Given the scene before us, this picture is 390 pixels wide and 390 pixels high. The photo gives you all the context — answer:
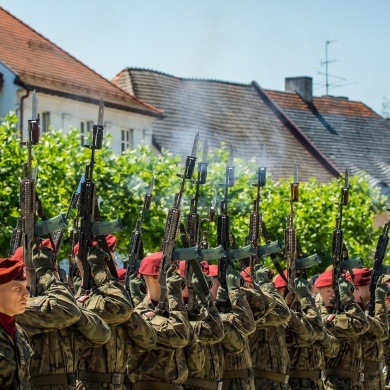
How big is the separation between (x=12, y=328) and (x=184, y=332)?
2515mm

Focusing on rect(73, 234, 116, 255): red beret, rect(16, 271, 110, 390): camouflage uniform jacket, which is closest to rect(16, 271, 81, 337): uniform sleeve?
rect(16, 271, 110, 390): camouflage uniform jacket

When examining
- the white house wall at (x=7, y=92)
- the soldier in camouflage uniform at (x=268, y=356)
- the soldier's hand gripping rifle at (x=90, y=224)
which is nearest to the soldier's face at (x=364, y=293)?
the soldier in camouflage uniform at (x=268, y=356)

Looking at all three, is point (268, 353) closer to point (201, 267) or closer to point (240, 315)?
point (240, 315)

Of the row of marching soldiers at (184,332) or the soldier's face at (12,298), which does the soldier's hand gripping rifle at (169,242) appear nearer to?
the row of marching soldiers at (184,332)

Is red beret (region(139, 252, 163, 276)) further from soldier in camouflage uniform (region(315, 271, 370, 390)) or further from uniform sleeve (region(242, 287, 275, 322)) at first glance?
soldier in camouflage uniform (region(315, 271, 370, 390))

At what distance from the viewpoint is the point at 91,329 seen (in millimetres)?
9305

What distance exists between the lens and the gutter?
42344 millimetres

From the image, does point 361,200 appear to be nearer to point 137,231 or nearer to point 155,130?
point 155,130

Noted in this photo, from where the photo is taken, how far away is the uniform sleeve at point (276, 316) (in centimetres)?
1208

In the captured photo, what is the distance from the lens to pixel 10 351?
802 cm

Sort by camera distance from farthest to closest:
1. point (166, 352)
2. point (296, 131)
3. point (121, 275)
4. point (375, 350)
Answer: point (296, 131) → point (375, 350) → point (121, 275) → point (166, 352)

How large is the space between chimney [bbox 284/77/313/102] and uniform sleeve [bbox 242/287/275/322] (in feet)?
114

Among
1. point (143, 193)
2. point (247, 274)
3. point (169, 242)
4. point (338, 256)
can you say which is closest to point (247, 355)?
point (247, 274)

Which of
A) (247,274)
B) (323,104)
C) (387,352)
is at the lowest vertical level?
(387,352)
